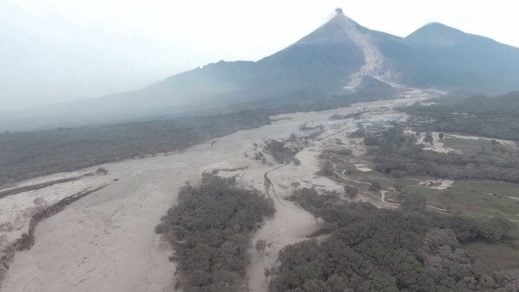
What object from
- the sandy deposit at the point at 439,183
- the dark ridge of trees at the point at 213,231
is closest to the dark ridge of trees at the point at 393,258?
the dark ridge of trees at the point at 213,231

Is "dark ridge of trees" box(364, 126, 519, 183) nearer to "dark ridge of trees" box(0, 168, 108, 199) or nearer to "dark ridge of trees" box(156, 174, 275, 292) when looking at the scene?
"dark ridge of trees" box(156, 174, 275, 292)

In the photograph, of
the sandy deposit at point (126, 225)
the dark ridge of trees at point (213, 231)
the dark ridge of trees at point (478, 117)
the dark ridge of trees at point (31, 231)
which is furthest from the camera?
the dark ridge of trees at point (478, 117)

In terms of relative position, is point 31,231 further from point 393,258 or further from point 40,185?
point 393,258

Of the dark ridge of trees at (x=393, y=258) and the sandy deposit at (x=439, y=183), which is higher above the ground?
the dark ridge of trees at (x=393, y=258)

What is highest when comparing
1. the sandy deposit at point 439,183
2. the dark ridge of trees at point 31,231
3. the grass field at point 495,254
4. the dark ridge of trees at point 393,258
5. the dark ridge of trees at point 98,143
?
the dark ridge of trees at point 98,143

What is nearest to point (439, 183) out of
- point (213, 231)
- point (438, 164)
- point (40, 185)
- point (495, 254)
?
point (438, 164)

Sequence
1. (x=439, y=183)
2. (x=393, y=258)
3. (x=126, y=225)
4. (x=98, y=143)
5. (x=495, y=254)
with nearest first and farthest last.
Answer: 1. (x=393, y=258)
2. (x=495, y=254)
3. (x=126, y=225)
4. (x=439, y=183)
5. (x=98, y=143)

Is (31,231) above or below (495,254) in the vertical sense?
above

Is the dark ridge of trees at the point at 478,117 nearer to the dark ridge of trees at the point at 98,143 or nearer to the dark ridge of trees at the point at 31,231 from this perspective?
the dark ridge of trees at the point at 98,143
